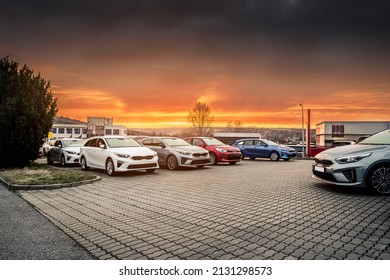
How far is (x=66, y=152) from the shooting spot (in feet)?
46.5

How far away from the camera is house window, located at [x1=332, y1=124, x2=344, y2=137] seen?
2740 inches

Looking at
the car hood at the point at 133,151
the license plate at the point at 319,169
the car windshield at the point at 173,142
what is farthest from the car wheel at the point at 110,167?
the license plate at the point at 319,169

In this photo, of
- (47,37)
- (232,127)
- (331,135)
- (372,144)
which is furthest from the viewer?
(232,127)

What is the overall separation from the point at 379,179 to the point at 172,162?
7.70 m

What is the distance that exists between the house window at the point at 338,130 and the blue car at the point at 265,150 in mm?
57764

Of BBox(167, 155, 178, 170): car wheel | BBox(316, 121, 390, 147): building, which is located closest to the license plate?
BBox(167, 155, 178, 170): car wheel

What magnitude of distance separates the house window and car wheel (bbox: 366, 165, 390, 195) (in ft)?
229

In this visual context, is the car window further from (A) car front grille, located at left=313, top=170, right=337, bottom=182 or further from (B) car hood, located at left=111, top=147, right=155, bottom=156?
(A) car front grille, located at left=313, top=170, right=337, bottom=182

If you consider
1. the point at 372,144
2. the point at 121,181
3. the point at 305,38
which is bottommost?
the point at 121,181

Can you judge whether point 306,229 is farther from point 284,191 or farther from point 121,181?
point 121,181

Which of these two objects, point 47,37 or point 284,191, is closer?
point 47,37
